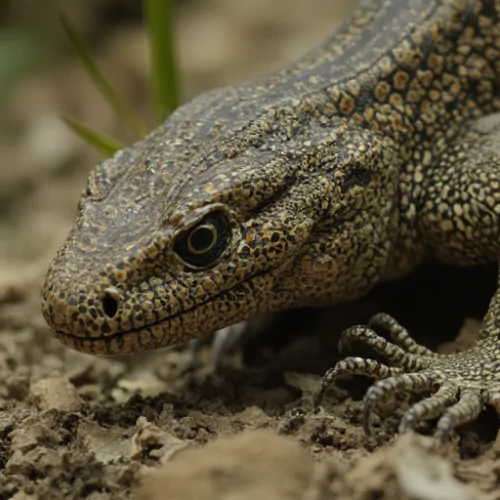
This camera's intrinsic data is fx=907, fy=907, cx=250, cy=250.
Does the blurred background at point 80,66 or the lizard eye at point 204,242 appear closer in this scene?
the lizard eye at point 204,242

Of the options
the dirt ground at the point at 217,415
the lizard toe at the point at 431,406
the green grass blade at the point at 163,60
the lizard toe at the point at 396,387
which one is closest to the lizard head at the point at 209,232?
the dirt ground at the point at 217,415

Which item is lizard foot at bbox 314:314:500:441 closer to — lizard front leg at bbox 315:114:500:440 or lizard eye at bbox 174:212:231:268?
lizard front leg at bbox 315:114:500:440

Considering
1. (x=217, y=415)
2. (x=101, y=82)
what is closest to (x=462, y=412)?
(x=217, y=415)

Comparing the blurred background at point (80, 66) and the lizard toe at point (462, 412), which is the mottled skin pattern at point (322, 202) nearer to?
the lizard toe at point (462, 412)

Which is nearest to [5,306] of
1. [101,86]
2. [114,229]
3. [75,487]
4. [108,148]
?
[108,148]

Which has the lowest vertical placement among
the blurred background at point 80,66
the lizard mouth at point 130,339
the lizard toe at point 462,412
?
the lizard toe at point 462,412

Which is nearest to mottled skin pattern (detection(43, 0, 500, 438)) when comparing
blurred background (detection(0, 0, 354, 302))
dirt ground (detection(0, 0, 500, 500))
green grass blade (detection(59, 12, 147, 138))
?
dirt ground (detection(0, 0, 500, 500))
